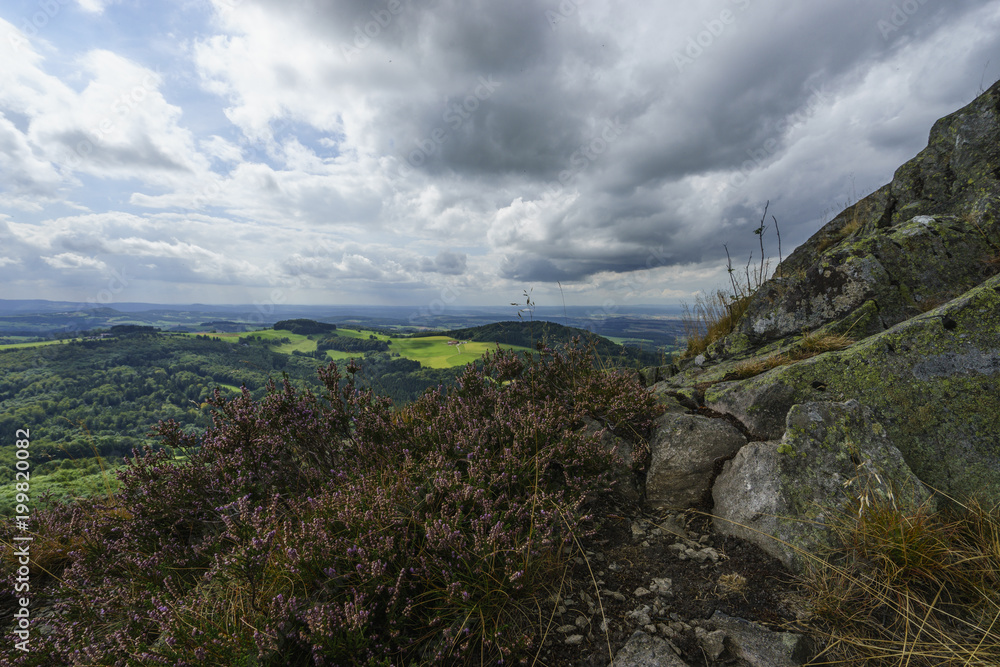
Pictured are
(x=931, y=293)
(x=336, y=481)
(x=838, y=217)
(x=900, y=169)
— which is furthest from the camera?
(x=838, y=217)

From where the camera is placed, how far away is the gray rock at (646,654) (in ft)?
6.45

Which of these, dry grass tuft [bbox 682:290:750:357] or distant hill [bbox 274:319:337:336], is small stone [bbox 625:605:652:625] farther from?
distant hill [bbox 274:319:337:336]

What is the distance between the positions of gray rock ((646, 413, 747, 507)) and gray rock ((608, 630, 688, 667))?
143 centimetres

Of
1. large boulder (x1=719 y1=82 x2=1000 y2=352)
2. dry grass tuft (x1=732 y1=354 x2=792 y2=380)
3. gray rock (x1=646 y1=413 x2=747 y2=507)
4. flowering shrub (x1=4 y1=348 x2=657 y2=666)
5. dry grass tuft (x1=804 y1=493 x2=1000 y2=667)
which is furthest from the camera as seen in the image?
large boulder (x1=719 y1=82 x2=1000 y2=352)

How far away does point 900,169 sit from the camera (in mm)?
6559

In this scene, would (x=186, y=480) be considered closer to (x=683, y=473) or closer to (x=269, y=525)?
(x=269, y=525)

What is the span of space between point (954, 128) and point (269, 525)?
10560 millimetres

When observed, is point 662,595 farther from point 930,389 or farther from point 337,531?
point 930,389

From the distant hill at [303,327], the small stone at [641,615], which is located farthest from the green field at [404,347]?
the small stone at [641,615]

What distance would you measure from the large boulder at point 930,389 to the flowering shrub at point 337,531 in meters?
1.39

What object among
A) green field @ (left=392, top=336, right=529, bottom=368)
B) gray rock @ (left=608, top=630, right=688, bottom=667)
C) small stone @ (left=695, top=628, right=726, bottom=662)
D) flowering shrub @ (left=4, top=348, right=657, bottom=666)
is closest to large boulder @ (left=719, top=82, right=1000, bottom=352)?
flowering shrub @ (left=4, top=348, right=657, bottom=666)

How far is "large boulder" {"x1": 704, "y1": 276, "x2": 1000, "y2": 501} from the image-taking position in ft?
8.78

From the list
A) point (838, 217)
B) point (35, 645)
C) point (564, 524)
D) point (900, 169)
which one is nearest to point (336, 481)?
point (35, 645)

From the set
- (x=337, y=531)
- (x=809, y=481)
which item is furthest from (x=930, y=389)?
(x=337, y=531)
